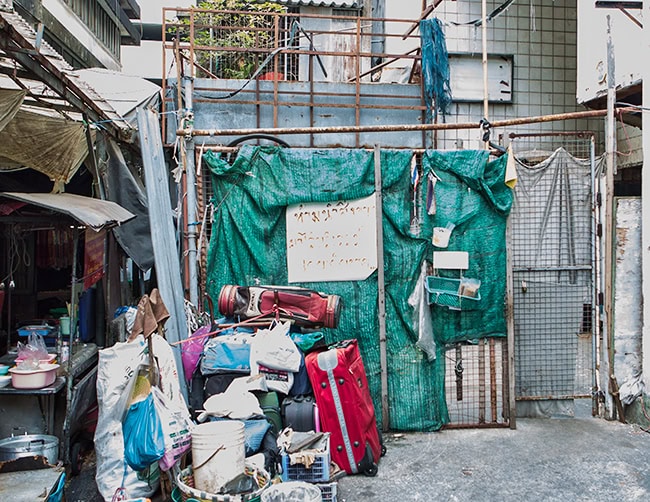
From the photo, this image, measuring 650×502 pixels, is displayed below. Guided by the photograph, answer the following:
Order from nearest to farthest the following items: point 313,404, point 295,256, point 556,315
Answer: point 313,404
point 295,256
point 556,315

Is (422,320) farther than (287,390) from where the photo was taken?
Yes

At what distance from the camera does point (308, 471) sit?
183 inches

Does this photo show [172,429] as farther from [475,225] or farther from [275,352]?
[475,225]

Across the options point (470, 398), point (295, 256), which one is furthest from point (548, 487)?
point (295, 256)

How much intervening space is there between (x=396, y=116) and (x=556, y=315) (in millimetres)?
5459

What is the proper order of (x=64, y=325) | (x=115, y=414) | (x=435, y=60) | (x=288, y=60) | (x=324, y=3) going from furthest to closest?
(x=324, y=3) < (x=288, y=60) < (x=435, y=60) < (x=64, y=325) < (x=115, y=414)

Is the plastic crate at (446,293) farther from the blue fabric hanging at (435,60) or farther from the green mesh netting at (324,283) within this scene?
the blue fabric hanging at (435,60)

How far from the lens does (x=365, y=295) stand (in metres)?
6.27

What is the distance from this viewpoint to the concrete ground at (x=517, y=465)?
4887 millimetres

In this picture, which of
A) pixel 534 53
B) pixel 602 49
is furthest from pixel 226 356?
pixel 534 53

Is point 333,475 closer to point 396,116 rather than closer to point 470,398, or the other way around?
point 470,398

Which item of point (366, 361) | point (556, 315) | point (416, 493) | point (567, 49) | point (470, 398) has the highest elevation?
point (567, 49)

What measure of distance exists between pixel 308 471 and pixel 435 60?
7215 millimetres

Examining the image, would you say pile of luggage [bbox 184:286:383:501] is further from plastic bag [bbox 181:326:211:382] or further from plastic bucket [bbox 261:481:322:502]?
plastic bucket [bbox 261:481:322:502]
